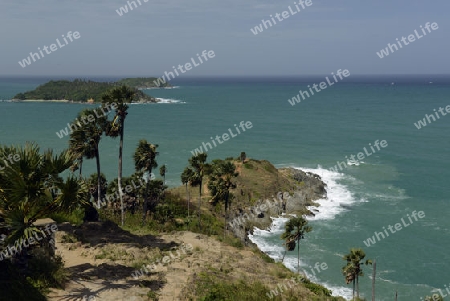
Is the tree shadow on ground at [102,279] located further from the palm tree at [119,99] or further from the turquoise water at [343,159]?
the turquoise water at [343,159]

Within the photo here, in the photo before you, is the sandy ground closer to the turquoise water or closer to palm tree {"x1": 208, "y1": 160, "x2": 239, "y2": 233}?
palm tree {"x1": 208, "y1": 160, "x2": 239, "y2": 233}

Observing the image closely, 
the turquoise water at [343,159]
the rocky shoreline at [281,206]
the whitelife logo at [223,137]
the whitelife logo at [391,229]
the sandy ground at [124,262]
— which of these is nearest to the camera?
the sandy ground at [124,262]

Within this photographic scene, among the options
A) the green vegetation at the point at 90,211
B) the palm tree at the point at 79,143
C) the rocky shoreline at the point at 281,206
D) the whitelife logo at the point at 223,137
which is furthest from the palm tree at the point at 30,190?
the whitelife logo at the point at 223,137

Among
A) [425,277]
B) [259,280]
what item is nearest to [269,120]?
[425,277]

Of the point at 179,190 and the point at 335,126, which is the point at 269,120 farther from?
the point at 179,190

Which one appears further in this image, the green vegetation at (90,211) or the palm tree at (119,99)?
the palm tree at (119,99)

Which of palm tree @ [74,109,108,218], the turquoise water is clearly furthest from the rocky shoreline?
palm tree @ [74,109,108,218]
